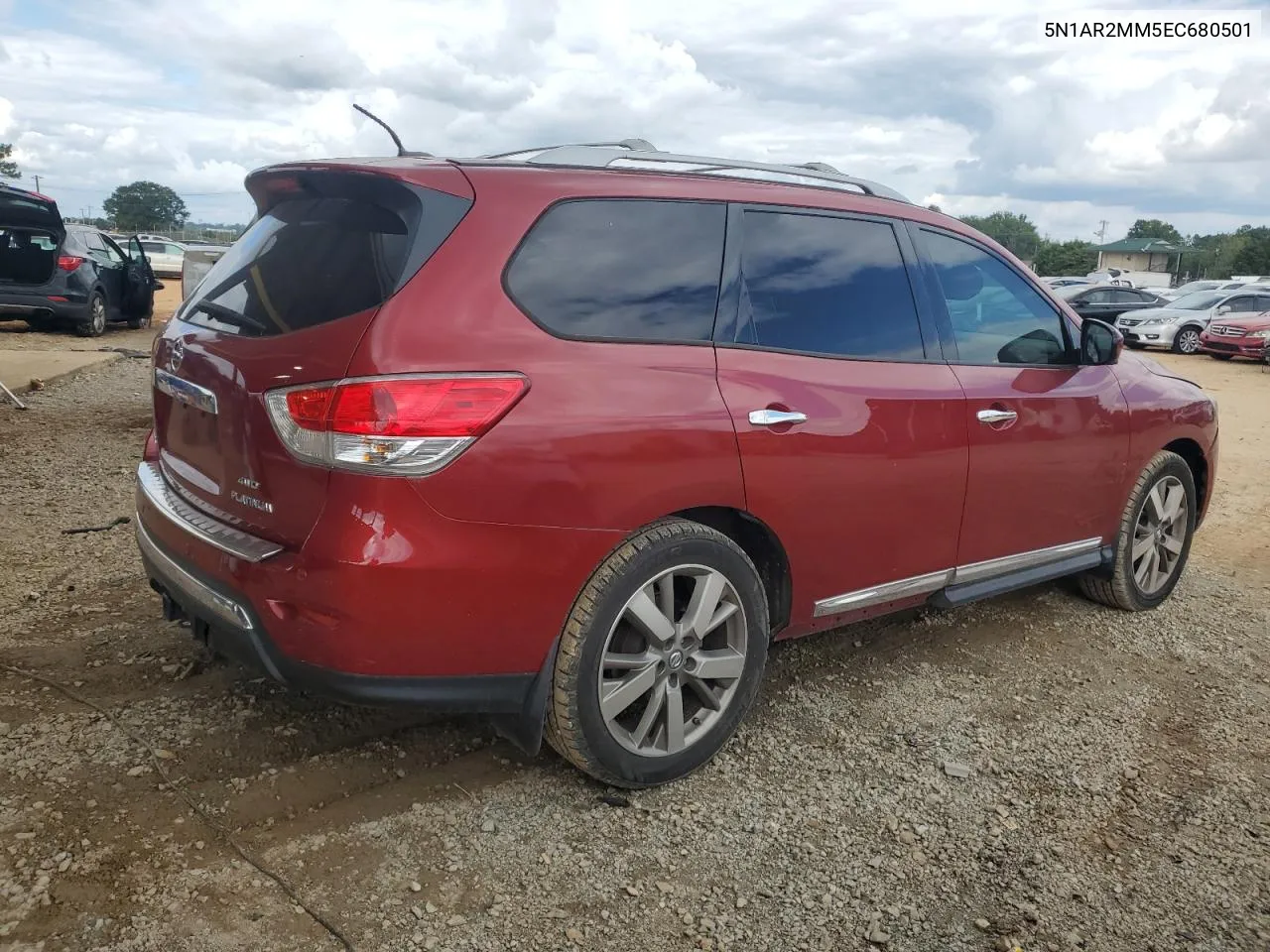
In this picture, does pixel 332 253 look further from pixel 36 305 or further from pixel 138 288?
pixel 138 288

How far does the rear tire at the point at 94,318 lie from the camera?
554 inches

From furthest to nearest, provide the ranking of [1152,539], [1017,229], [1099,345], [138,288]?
[1017,229] < [138,288] < [1152,539] < [1099,345]

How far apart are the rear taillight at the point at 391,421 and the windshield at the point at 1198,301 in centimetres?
2457

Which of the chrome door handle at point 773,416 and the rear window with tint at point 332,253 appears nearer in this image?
the rear window with tint at point 332,253

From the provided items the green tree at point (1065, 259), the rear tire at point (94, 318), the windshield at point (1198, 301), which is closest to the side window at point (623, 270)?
the rear tire at point (94, 318)

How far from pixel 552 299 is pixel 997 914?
193cm

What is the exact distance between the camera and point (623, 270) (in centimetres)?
288

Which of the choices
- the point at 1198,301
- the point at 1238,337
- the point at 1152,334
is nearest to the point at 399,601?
the point at 1238,337

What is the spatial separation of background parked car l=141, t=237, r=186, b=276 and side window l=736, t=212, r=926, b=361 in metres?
32.7

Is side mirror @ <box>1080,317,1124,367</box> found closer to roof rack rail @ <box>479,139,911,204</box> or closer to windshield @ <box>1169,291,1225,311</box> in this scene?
roof rack rail @ <box>479,139,911,204</box>

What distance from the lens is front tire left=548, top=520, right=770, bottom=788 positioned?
2738 mm

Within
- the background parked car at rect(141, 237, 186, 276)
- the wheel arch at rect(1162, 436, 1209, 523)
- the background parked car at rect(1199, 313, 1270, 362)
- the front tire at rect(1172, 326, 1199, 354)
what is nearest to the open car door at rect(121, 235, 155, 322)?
the wheel arch at rect(1162, 436, 1209, 523)

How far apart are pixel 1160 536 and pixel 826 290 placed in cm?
251

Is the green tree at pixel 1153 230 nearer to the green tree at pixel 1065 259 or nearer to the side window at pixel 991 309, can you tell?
the green tree at pixel 1065 259
